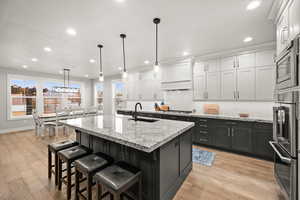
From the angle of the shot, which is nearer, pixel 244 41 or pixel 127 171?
pixel 127 171

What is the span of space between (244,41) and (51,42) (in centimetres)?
449

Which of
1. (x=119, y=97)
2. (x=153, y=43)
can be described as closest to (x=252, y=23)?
(x=153, y=43)

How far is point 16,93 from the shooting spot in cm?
543

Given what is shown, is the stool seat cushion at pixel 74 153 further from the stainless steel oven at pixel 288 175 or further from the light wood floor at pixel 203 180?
the stainless steel oven at pixel 288 175

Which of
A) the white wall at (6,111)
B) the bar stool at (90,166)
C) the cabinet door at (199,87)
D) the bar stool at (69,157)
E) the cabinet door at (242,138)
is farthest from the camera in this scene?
the white wall at (6,111)

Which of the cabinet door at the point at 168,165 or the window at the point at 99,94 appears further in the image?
the window at the point at 99,94

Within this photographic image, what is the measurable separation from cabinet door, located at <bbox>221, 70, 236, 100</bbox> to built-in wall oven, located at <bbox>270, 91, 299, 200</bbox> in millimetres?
1727

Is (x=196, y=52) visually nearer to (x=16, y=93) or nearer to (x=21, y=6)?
(x=21, y=6)

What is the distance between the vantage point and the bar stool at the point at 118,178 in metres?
1.14

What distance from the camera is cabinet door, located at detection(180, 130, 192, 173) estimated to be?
199cm

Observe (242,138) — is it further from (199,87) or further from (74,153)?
(74,153)

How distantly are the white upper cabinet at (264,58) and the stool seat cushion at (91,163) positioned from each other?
13.1 ft

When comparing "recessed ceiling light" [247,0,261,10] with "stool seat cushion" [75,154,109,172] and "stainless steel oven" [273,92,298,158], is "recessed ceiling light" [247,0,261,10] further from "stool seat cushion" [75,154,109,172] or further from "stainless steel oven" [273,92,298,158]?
"stool seat cushion" [75,154,109,172]

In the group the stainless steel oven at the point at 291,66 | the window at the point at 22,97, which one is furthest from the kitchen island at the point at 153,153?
the window at the point at 22,97
